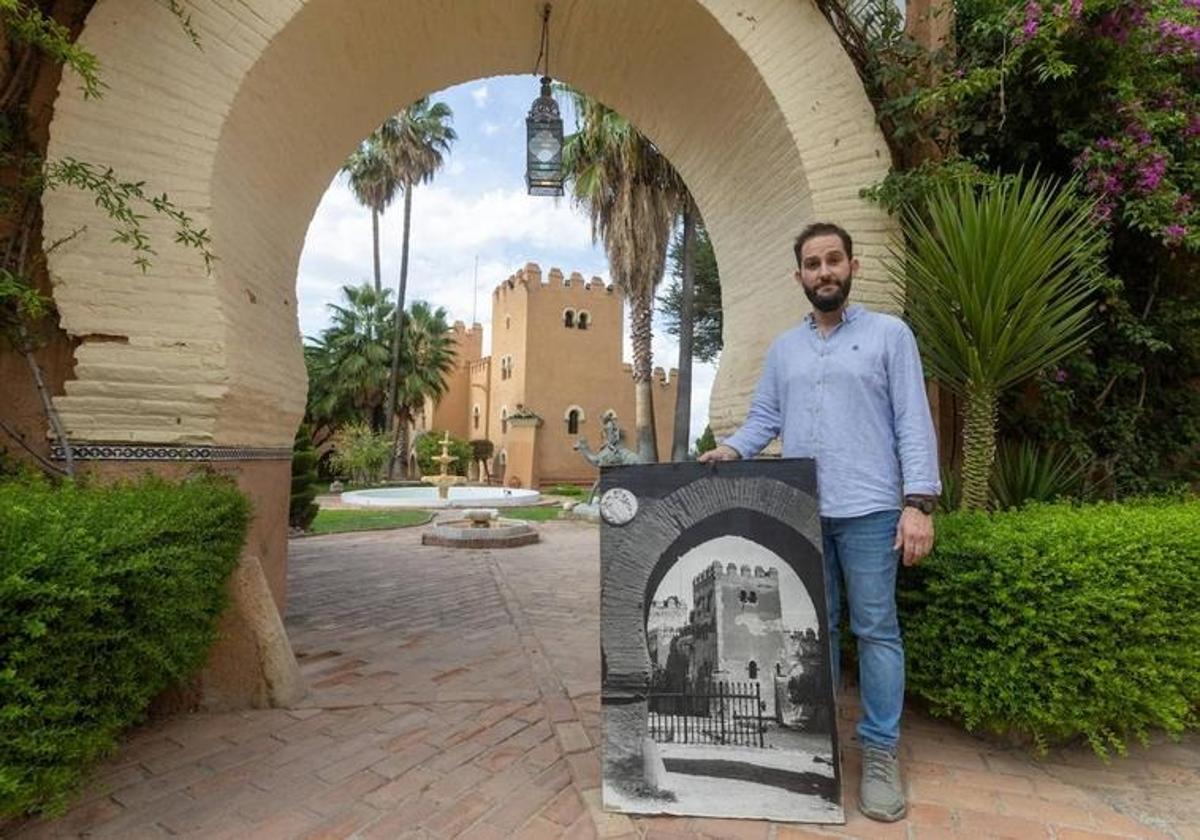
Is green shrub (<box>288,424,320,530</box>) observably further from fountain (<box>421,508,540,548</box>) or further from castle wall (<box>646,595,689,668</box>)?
castle wall (<box>646,595,689,668</box>)

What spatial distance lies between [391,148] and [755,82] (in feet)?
88.1

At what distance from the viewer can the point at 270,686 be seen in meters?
2.98

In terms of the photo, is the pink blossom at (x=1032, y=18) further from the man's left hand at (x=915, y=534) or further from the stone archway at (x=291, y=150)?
the man's left hand at (x=915, y=534)

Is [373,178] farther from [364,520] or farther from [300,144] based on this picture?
[300,144]

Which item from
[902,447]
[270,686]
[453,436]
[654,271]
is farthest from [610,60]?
[453,436]

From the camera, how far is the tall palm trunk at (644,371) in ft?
52.7

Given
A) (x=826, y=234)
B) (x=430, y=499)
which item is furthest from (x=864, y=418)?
(x=430, y=499)

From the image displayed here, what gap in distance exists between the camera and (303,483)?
9.47 meters

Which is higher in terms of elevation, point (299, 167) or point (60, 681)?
point (299, 167)

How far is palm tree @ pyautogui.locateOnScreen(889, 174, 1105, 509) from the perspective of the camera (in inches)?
112

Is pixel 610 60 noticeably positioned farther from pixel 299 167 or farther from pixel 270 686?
pixel 270 686

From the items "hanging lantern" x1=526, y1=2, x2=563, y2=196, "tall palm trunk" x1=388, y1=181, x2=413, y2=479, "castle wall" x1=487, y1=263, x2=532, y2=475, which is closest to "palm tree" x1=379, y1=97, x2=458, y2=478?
"tall palm trunk" x1=388, y1=181, x2=413, y2=479

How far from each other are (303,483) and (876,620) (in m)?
9.13

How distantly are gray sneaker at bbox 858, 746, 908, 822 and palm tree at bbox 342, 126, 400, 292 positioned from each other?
29.3 m
